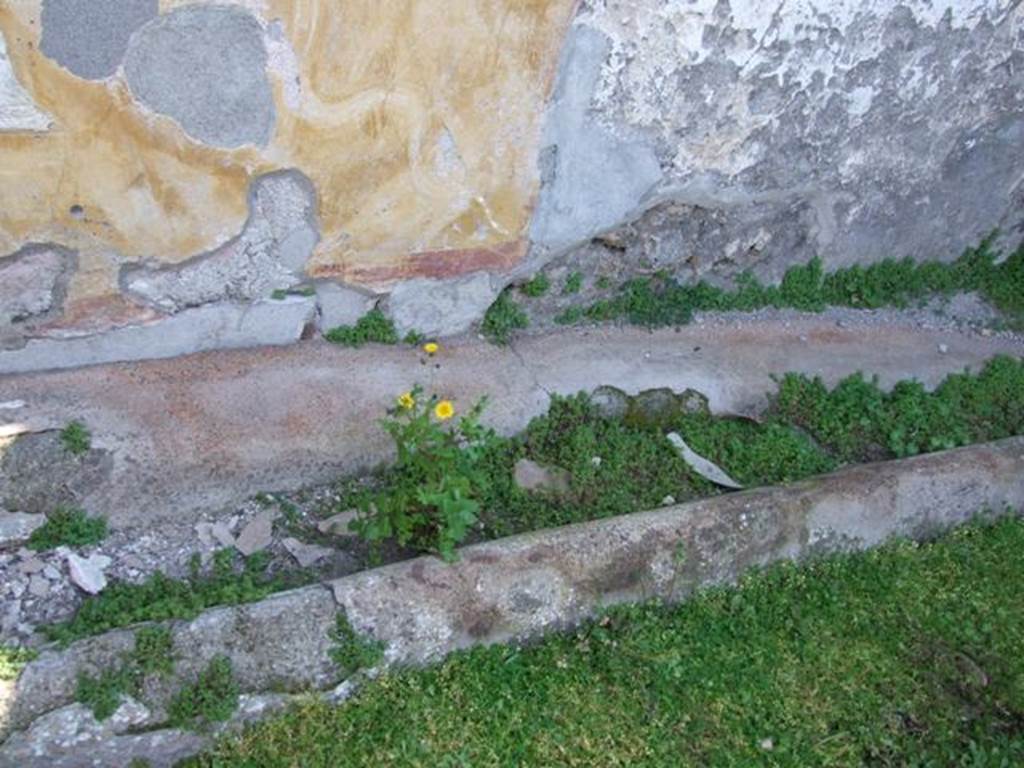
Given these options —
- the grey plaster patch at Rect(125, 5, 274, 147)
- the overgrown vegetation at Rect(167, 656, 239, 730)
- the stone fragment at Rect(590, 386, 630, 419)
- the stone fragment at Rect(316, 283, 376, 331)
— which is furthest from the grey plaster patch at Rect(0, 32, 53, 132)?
the stone fragment at Rect(590, 386, 630, 419)

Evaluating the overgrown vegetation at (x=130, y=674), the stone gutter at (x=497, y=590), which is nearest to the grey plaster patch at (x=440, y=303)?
the stone gutter at (x=497, y=590)

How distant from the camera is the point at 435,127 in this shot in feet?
10.3

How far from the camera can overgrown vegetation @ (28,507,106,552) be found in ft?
8.83

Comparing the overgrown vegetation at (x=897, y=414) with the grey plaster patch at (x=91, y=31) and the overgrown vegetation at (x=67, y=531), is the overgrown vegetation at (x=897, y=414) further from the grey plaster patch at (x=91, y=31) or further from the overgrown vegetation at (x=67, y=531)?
the grey plaster patch at (x=91, y=31)

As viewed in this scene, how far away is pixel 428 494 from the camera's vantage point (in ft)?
8.82

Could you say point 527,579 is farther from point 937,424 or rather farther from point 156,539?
point 937,424

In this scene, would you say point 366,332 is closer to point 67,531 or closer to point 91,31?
point 67,531

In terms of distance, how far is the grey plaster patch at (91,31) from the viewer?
2523 millimetres

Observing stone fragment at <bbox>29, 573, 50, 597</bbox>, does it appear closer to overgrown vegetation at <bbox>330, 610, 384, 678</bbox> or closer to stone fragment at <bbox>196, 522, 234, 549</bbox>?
stone fragment at <bbox>196, 522, 234, 549</bbox>

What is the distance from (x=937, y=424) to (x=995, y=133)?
139cm

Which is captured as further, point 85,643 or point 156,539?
point 156,539

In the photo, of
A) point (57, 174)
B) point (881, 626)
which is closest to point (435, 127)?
point (57, 174)

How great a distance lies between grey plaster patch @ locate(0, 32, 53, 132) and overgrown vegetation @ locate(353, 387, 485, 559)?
1.16 meters

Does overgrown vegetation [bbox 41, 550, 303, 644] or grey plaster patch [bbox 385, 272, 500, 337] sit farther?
grey plaster patch [bbox 385, 272, 500, 337]
